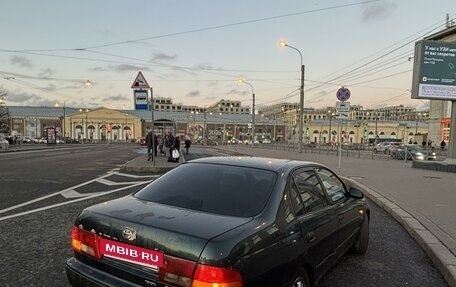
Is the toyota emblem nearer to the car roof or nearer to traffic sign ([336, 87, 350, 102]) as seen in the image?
the car roof

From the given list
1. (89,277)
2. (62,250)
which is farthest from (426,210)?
(89,277)

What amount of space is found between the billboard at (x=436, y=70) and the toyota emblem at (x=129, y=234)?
1935 centimetres

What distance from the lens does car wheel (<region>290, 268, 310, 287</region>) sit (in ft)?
10.8

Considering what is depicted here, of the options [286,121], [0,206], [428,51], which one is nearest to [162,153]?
[428,51]

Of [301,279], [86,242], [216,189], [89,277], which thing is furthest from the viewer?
[216,189]

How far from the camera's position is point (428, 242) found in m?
5.83

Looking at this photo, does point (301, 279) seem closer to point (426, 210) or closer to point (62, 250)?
point (62, 250)

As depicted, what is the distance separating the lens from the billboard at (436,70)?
18.9 meters

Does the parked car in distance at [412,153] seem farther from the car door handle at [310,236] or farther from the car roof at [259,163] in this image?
the car door handle at [310,236]

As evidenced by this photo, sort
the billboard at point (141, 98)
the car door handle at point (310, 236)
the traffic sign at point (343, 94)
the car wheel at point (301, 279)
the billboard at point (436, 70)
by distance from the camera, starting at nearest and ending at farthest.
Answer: the car wheel at point (301, 279) → the car door handle at point (310, 236) → the billboard at point (141, 98) → the traffic sign at point (343, 94) → the billboard at point (436, 70)

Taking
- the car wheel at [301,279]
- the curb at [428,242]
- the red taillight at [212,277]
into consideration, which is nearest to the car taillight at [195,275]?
the red taillight at [212,277]

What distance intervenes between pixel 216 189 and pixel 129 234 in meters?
1.05

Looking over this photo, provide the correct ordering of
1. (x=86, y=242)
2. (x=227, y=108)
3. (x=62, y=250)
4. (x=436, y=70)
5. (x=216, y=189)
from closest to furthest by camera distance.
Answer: (x=86, y=242)
(x=216, y=189)
(x=62, y=250)
(x=436, y=70)
(x=227, y=108)

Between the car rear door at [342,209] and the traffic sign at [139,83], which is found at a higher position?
the traffic sign at [139,83]
